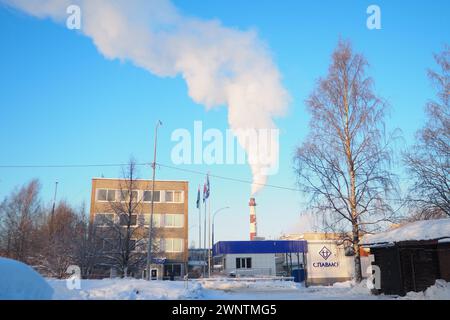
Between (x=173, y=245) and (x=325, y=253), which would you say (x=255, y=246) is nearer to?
(x=173, y=245)

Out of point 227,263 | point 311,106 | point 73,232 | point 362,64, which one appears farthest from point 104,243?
point 362,64

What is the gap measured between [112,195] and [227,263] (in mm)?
18814

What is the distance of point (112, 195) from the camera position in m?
54.2

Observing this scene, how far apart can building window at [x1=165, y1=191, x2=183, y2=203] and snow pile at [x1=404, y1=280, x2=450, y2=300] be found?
40640mm

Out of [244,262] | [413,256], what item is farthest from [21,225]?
[413,256]

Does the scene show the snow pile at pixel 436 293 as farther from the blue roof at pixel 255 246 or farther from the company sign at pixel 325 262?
the blue roof at pixel 255 246

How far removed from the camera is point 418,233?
18.5m

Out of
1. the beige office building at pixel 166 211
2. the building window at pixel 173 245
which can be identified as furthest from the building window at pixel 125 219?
the building window at pixel 173 245

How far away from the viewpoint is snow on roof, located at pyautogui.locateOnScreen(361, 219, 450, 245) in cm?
1755

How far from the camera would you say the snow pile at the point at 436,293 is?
53.4 feet

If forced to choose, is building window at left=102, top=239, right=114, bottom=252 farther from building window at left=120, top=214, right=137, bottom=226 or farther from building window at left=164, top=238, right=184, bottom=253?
building window at left=164, top=238, right=184, bottom=253

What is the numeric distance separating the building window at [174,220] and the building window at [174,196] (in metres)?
2.18

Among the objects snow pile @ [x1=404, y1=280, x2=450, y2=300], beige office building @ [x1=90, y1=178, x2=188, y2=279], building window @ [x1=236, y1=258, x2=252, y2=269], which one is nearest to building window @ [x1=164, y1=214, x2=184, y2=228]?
beige office building @ [x1=90, y1=178, x2=188, y2=279]
